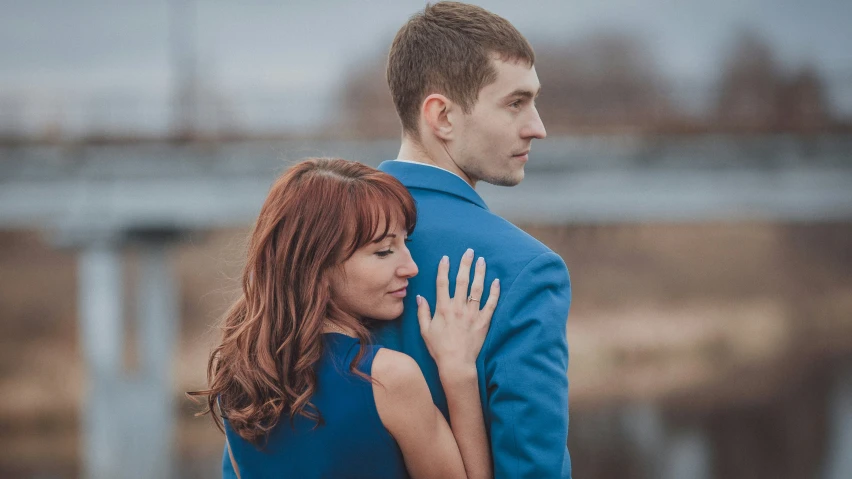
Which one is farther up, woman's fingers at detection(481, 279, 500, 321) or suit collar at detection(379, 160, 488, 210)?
suit collar at detection(379, 160, 488, 210)

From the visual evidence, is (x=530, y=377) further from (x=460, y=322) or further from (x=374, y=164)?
(x=374, y=164)

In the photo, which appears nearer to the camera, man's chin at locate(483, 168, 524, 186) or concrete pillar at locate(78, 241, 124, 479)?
man's chin at locate(483, 168, 524, 186)

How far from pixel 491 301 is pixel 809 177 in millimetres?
11999

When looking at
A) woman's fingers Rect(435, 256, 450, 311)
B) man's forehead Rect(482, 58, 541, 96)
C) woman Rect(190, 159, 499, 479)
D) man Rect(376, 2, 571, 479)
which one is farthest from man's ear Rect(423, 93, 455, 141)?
woman's fingers Rect(435, 256, 450, 311)

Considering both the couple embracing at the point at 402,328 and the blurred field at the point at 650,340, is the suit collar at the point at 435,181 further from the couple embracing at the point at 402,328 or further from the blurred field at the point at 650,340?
the blurred field at the point at 650,340

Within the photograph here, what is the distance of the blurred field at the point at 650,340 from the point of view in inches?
714

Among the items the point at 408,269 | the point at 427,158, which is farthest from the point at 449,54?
the point at 408,269

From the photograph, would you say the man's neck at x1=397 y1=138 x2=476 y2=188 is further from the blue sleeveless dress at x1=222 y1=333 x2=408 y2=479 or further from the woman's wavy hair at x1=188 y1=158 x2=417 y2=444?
the blue sleeveless dress at x1=222 y1=333 x2=408 y2=479

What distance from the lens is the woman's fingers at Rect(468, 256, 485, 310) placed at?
2311 mm

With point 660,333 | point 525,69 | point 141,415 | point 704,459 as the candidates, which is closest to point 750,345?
point 660,333

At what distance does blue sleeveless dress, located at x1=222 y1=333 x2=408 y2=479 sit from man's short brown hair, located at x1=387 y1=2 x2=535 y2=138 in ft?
2.35

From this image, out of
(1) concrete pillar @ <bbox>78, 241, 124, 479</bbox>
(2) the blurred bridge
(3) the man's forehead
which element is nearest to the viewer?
(3) the man's forehead

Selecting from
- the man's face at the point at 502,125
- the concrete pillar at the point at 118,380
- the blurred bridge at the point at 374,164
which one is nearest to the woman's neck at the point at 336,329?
the man's face at the point at 502,125

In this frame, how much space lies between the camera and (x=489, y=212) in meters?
2.49
